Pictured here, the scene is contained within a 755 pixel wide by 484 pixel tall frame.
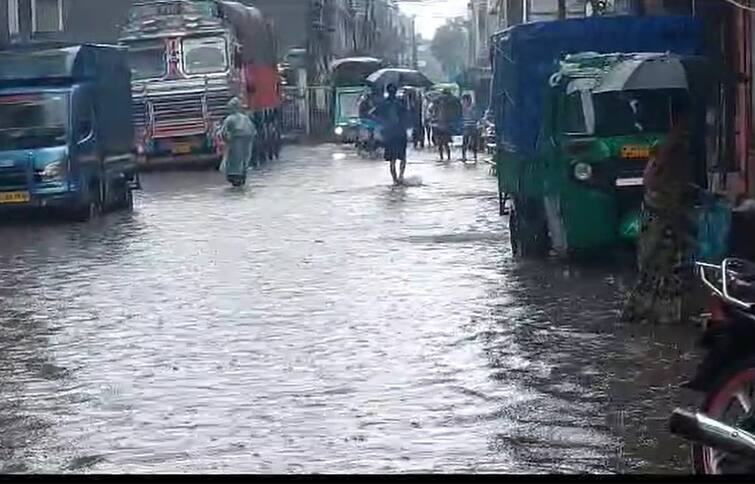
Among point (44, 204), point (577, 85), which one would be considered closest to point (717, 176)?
point (577, 85)

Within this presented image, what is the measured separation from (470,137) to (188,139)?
8408mm

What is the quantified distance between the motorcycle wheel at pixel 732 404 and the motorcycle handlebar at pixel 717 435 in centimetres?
22

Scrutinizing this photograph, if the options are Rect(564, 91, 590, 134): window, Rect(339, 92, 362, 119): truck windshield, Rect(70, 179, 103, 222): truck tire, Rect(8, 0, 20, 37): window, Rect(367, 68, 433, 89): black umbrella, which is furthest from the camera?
Rect(339, 92, 362, 119): truck windshield

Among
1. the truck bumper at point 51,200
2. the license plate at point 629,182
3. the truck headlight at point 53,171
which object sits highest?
the license plate at point 629,182

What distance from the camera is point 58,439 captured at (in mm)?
8602

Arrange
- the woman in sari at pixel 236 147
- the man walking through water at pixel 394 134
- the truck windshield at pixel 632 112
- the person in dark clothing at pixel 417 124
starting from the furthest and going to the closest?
the person in dark clothing at pixel 417 124, the woman in sari at pixel 236 147, the man walking through water at pixel 394 134, the truck windshield at pixel 632 112

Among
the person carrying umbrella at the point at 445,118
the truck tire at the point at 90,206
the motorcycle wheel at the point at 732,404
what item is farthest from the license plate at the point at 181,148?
the motorcycle wheel at the point at 732,404

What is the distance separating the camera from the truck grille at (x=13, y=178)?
23141 millimetres

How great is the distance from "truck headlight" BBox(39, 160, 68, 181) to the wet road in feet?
9.71

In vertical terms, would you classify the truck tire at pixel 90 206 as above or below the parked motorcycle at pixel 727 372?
below

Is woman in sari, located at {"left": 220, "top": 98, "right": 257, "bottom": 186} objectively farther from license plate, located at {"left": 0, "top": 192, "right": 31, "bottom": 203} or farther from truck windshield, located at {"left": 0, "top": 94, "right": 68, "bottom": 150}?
license plate, located at {"left": 0, "top": 192, "right": 31, "bottom": 203}

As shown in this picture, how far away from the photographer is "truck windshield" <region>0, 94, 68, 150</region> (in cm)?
2367

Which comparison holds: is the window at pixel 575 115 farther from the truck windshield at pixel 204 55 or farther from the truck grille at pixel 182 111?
the truck windshield at pixel 204 55

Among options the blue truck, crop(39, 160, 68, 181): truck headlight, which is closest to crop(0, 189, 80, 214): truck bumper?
the blue truck
